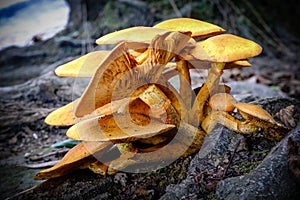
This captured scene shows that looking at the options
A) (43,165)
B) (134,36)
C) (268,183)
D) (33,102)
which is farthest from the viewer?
(33,102)

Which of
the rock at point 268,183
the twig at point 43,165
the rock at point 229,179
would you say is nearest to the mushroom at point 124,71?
Answer: the rock at point 229,179

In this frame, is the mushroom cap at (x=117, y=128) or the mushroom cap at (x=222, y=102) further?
the mushroom cap at (x=222, y=102)

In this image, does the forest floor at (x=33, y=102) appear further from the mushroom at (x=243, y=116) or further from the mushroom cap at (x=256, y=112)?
the mushroom cap at (x=256, y=112)

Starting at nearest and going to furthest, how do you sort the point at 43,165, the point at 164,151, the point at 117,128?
the point at 117,128 < the point at 164,151 < the point at 43,165

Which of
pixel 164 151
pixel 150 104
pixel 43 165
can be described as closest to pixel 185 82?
pixel 150 104

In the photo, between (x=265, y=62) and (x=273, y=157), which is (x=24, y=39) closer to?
(x=265, y=62)

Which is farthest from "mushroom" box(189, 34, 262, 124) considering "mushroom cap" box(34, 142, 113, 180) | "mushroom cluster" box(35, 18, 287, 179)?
"mushroom cap" box(34, 142, 113, 180)

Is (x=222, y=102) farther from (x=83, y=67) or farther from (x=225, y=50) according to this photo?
(x=83, y=67)

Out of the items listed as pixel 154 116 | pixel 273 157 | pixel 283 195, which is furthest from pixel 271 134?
pixel 154 116
